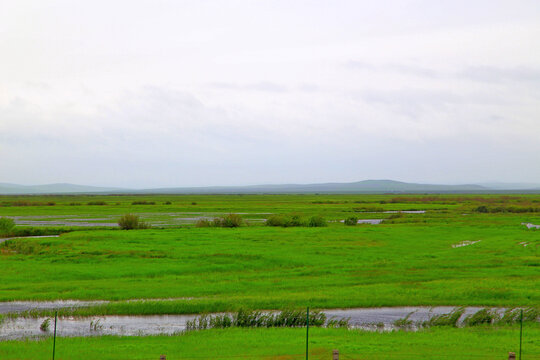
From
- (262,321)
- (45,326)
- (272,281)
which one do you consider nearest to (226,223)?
(272,281)

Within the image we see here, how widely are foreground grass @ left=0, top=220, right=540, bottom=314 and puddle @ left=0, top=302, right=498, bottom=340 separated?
68 centimetres

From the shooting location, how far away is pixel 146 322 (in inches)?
773

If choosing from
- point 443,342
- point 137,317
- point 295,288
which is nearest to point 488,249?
point 295,288

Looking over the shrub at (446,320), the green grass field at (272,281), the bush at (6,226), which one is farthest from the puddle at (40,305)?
the bush at (6,226)

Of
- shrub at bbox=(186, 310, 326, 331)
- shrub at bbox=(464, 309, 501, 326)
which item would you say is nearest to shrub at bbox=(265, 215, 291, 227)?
shrub at bbox=(186, 310, 326, 331)

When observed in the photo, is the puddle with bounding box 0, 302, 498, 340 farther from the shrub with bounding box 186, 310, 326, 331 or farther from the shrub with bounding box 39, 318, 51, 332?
the shrub with bounding box 186, 310, 326, 331

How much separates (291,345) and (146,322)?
7.20m

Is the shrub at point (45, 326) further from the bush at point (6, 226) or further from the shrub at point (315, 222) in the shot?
the shrub at point (315, 222)

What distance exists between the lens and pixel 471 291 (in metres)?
23.5

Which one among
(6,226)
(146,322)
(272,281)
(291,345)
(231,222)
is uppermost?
(231,222)

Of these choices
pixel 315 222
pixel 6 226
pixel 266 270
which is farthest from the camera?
pixel 315 222

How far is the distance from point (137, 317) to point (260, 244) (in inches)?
825

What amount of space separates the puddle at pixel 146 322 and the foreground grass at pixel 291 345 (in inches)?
59.6

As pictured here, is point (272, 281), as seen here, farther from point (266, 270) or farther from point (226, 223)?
point (226, 223)
